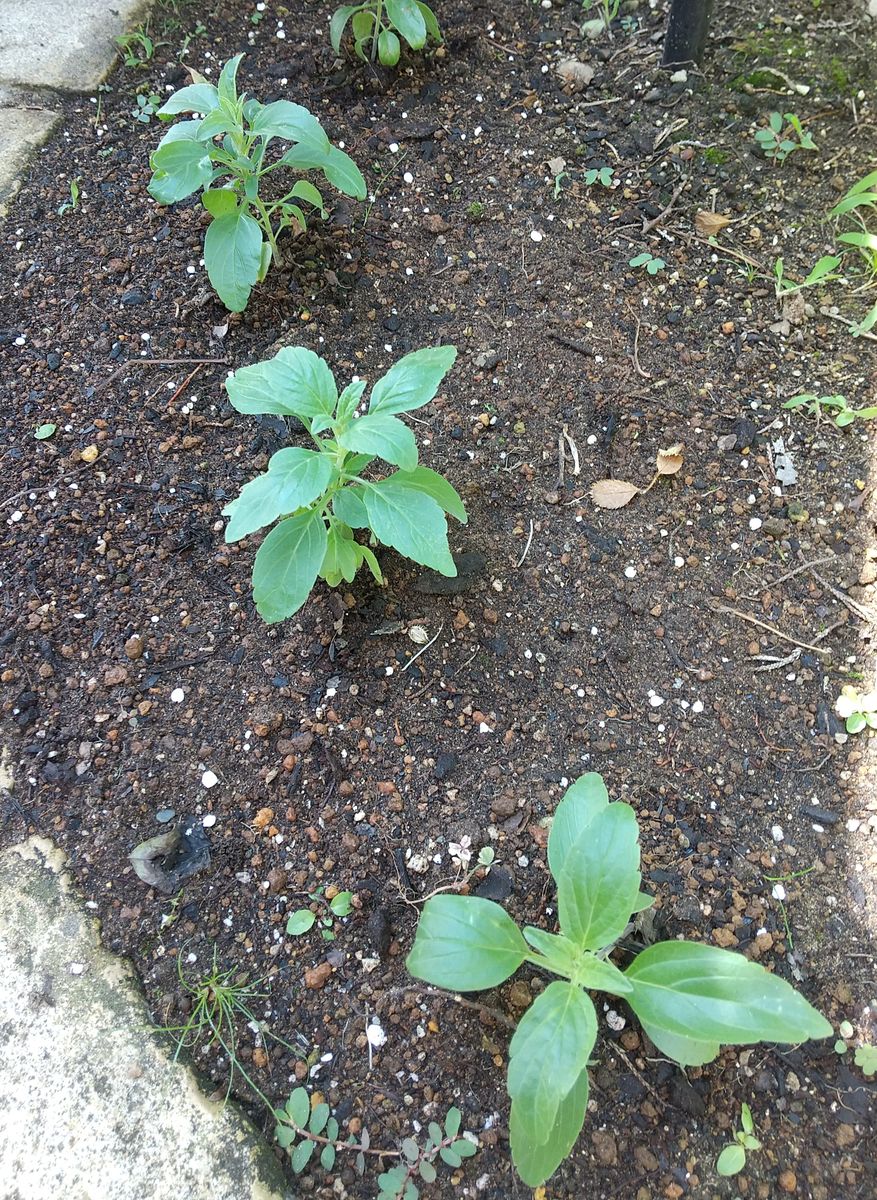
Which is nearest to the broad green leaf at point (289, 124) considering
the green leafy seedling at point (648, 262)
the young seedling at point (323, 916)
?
the green leafy seedling at point (648, 262)

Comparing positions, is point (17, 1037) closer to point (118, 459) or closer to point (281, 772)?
point (281, 772)

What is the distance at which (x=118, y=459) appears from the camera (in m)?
2.29

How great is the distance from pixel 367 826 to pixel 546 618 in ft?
2.27

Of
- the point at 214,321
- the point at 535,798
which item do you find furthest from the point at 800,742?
the point at 214,321

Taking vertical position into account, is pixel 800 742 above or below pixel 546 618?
below

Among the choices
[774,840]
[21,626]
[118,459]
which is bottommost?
[774,840]

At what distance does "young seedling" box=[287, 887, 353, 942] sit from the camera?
1753 millimetres

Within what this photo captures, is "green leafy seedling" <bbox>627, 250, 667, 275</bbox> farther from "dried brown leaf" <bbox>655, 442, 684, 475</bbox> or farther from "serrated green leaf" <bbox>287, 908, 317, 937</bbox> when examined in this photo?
"serrated green leaf" <bbox>287, 908, 317, 937</bbox>

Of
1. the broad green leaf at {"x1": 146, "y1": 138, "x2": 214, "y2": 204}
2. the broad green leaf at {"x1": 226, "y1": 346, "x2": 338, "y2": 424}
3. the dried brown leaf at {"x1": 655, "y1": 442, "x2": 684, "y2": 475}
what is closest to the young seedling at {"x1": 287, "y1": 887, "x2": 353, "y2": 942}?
the broad green leaf at {"x1": 226, "y1": 346, "x2": 338, "y2": 424}

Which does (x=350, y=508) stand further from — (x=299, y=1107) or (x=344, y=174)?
(x=299, y=1107)

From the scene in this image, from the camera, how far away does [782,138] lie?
8.82 feet

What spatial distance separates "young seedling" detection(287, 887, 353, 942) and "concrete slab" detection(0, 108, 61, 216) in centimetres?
242

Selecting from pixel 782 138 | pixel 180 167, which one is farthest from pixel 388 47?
pixel 782 138

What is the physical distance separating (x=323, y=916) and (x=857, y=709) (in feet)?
4.45
